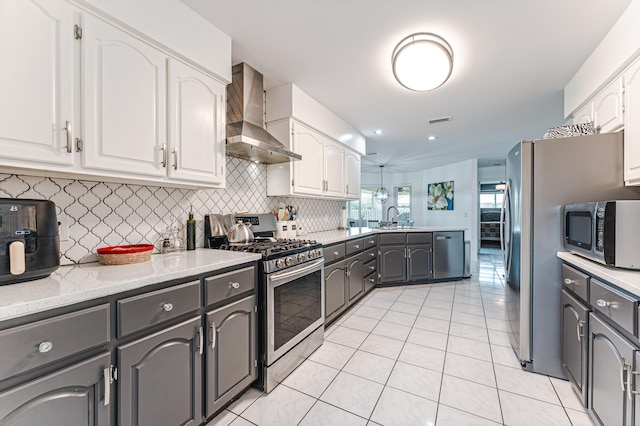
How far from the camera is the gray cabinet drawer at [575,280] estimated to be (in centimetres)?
154

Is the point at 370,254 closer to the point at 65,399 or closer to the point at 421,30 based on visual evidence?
the point at 421,30

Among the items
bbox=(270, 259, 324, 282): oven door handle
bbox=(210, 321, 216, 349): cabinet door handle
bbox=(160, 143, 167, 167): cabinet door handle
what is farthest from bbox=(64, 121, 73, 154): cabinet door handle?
bbox=(270, 259, 324, 282): oven door handle

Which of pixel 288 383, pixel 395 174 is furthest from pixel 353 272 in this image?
pixel 395 174

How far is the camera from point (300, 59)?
7.54 ft

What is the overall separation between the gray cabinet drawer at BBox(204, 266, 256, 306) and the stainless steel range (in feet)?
0.35

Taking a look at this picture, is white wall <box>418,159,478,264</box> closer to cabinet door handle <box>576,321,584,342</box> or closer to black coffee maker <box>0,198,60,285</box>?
cabinet door handle <box>576,321,584,342</box>

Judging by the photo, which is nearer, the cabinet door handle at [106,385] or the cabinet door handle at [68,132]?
the cabinet door handle at [106,385]

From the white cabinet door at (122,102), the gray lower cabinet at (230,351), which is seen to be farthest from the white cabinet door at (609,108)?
the white cabinet door at (122,102)

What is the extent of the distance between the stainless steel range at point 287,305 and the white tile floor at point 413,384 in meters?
0.13

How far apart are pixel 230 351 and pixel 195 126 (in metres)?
1.45

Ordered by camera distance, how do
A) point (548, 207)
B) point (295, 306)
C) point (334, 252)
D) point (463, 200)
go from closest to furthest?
point (548, 207), point (295, 306), point (334, 252), point (463, 200)

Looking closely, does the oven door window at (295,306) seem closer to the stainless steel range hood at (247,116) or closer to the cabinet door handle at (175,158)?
the cabinet door handle at (175,158)

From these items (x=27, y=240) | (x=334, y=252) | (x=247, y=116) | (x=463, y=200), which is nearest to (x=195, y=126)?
(x=247, y=116)

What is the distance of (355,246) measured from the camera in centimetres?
325
